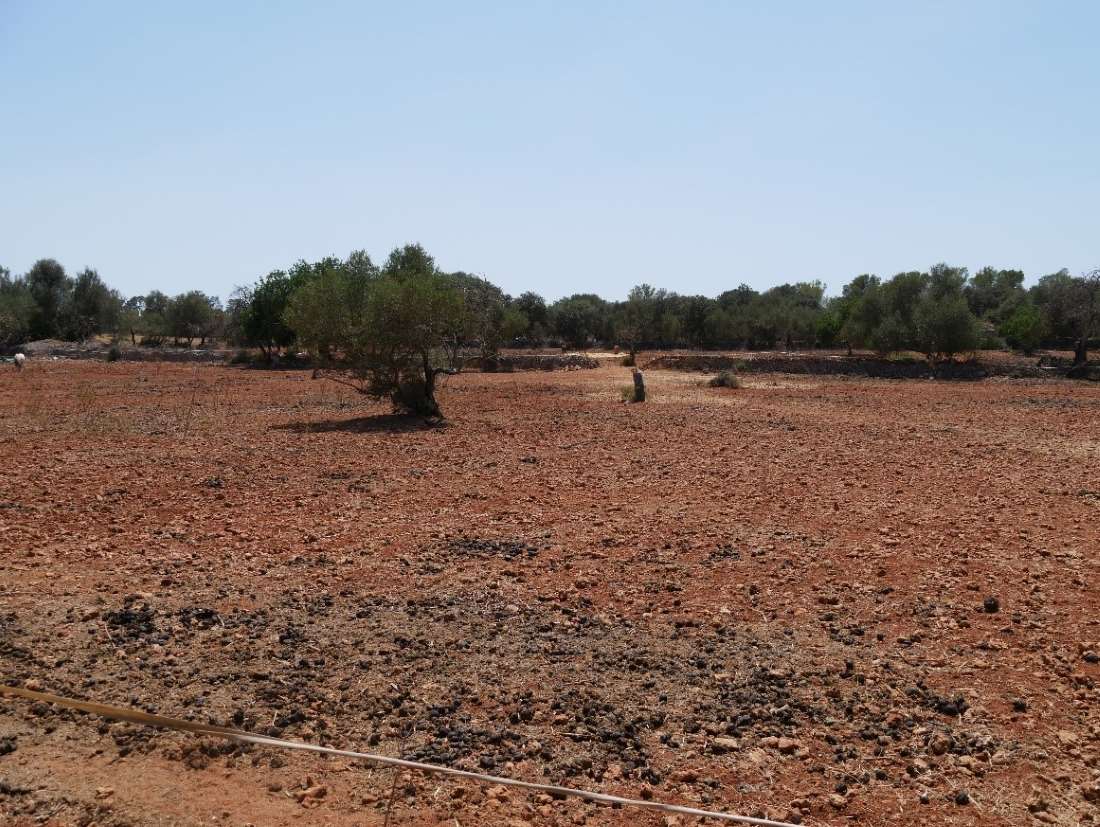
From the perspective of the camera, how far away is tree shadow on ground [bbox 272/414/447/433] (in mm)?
17844

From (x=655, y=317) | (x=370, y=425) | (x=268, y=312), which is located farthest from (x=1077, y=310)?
(x=268, y=312)

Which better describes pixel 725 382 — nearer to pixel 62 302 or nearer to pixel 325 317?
pixel 325 317

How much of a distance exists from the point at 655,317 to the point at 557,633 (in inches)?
2296

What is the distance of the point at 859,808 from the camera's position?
405 centimetres

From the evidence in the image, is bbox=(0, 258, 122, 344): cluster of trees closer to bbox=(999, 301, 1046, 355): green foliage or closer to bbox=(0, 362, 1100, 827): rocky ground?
bbox=(0, 362, 1100, 827): rocky ground

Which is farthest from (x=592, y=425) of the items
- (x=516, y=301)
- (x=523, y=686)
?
(x=516, y=301)

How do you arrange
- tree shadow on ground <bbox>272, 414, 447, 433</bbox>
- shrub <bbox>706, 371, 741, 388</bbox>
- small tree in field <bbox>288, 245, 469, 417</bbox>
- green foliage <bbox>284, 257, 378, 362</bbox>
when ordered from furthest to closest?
shrub <bbox>706, 371, 741, 388</bbox>
green foliage <bbox>284, 257, 378, 362</bbox>
small tree in field <bbox>288, 245, 469, 417</bbox>
tree shadow on ground <bbox>272, 414, 447, 433</bbox>

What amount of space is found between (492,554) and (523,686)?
296cm

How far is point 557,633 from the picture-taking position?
6.16m

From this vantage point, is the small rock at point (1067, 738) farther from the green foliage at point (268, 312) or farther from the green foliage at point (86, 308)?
the green foliage at point (86, 308)

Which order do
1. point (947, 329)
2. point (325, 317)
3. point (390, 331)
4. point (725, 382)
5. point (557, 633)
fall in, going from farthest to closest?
point (947, 329) → point (725, 382) → point (325, 317) → point (390, 331) → point (557, 633)

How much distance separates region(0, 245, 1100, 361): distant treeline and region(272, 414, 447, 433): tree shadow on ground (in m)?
16.8

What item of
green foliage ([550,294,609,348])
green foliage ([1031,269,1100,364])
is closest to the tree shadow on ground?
green foliage ([1031,269,1100,364])

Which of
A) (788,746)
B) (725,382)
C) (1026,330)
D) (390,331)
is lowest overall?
(788,746)
